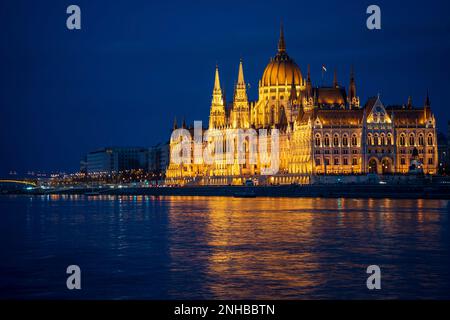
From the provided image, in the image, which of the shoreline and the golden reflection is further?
the shoreline

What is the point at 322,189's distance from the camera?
118875mm

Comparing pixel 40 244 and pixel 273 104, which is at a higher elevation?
pixel 273 104

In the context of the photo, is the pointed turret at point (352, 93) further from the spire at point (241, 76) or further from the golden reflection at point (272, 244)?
the golden reflection at point (272, 244)

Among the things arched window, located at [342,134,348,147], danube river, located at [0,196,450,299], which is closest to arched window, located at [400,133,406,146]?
arched window, located at [342,134,348,147]

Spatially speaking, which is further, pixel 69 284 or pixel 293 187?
pixel 293 187

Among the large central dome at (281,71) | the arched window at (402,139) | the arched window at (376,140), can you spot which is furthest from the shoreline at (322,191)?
the large central dome at (281,71)

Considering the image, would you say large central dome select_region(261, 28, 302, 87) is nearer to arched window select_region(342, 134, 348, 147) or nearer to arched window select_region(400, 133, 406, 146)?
arched window select_region(342, 134, 348, 147)

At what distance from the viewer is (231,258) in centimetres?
3969

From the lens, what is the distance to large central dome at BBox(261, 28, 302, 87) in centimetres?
16575

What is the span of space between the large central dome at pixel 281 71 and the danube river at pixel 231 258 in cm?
10222

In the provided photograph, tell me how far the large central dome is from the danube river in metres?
102
